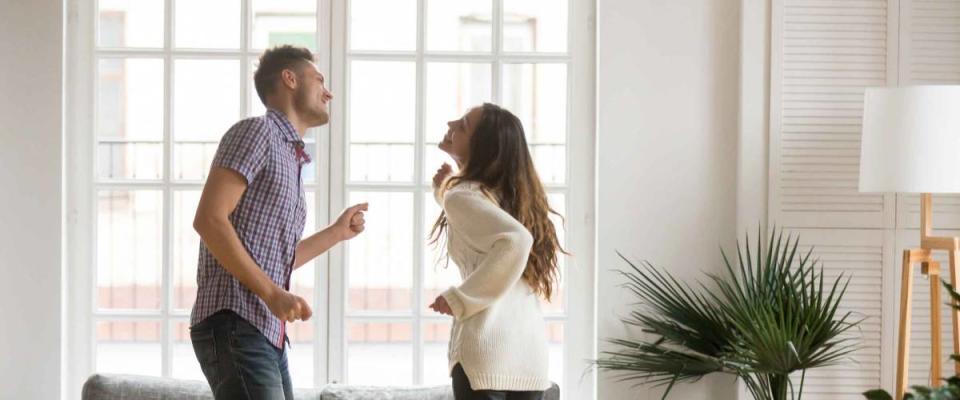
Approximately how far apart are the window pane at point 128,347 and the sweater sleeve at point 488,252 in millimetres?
1687

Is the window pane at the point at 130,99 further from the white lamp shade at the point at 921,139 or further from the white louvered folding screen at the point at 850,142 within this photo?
the white lamp shade at the point at 921,139

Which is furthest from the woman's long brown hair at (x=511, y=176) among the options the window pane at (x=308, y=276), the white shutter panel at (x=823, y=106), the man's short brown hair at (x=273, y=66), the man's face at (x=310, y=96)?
the white shutter panel at (x=823, y=106)

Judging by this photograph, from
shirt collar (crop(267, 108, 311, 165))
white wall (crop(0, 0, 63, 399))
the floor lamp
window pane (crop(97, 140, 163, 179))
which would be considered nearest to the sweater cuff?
shirt collar (crop(267, 108, 311, 165))

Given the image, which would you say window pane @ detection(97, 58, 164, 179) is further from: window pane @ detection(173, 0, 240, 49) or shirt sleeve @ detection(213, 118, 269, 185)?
shirt sleeve @ detection(213, 118, 269, 185)

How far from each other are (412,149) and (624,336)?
3.26 ft

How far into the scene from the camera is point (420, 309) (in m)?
3.78

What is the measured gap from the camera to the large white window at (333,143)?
3750mm

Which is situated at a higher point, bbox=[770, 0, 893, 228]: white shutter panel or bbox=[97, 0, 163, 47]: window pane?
bbox=[97, 0, 163, 47]: window pane

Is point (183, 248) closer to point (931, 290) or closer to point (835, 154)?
point (835, 154)

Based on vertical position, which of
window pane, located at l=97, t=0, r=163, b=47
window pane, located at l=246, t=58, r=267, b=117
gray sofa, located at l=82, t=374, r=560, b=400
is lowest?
gray sofa, located at l=82, t=374, r=560, b=400

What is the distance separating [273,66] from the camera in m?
2.50

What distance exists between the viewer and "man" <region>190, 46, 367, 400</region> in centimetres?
211

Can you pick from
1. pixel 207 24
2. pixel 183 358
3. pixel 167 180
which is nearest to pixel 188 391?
pixel 183 358

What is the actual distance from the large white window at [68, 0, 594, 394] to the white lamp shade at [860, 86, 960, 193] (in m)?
1.03
